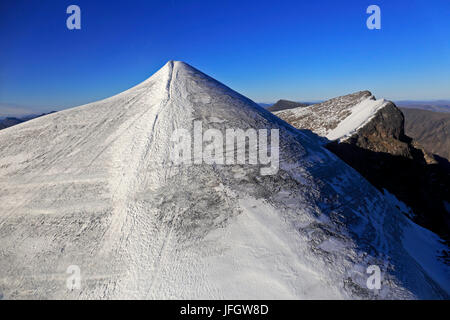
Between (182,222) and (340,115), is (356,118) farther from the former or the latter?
(182,222)

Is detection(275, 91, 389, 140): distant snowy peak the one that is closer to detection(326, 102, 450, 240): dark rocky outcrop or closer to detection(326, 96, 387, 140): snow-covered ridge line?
detection(326, 96, 387, 140): snow-covered ridge line

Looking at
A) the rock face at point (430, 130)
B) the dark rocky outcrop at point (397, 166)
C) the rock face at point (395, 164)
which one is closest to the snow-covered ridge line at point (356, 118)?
the rock face at point (395, 164)

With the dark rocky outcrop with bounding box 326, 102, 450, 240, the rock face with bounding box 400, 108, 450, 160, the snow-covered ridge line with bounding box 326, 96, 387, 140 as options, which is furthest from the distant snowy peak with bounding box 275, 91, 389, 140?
the rock face with bounding box 400, 108, 450, 160

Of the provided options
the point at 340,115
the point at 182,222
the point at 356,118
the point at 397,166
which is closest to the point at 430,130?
the point at 340,115

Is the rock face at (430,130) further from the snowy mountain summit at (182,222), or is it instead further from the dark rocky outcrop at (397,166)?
the snowy mountain summit at (182,222)

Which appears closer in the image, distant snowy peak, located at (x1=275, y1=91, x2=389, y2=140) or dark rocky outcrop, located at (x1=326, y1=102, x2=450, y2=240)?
dark rocky outcrop, located at (x1=326, y1=102, x2=450, y2=240)
